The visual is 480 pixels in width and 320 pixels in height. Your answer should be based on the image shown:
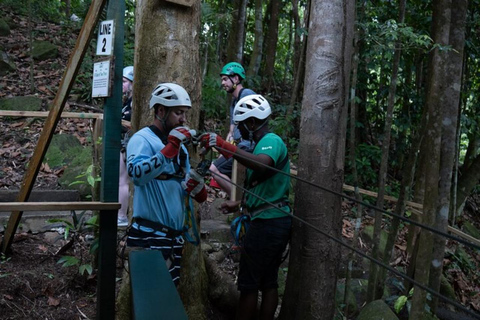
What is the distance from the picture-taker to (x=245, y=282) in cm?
378

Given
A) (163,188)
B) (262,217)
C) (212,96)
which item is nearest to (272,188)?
(262,217)

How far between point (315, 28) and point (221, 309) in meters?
2.62

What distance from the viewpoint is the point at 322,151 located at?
3.53m

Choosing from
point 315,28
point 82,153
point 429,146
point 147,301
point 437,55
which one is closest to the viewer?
point 147,301

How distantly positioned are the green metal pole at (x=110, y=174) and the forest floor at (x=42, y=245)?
0.87m

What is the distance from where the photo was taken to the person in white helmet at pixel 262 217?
368cm

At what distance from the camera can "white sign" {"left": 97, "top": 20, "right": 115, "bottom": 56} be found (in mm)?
3184

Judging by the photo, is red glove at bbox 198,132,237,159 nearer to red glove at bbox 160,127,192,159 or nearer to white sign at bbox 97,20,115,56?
red glove at bbox 160,127,192,159

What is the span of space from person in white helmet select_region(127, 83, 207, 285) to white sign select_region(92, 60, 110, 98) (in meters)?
0.32

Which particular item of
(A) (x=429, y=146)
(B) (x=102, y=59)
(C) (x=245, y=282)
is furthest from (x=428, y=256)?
(B) (x=102, y=59)

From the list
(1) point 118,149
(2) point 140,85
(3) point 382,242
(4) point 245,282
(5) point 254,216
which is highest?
(2) point 140,85

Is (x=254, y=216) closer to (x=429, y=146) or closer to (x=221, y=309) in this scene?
(x=221, y=309)

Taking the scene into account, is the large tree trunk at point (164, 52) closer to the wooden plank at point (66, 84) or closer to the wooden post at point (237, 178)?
the wooden plank at point (66, 84)

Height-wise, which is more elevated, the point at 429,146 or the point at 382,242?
the point at 429,146
